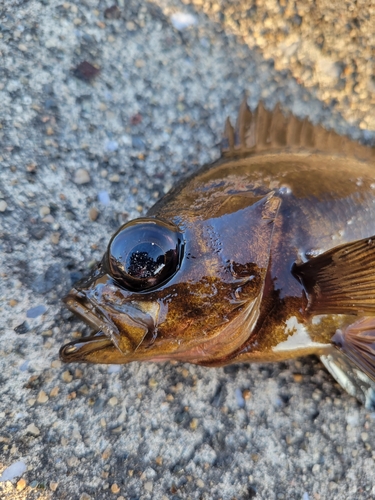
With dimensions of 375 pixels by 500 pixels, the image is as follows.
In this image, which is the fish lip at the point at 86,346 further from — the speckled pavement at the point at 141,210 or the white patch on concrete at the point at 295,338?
the white patch on concrete at the point at 295,338

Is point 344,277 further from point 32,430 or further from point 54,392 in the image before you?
point 32,430

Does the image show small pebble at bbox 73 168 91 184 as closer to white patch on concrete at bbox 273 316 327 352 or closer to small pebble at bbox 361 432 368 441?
white patch on concrete at bbox 273 316 327 352

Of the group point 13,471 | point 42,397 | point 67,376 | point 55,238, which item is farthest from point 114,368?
point 55,238

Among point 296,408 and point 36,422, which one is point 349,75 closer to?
point 296,408

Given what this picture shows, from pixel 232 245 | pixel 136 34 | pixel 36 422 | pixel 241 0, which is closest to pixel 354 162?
pixel 232 245

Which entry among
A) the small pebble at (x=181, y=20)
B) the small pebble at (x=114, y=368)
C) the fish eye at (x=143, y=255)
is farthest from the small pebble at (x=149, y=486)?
the small pebble at (x=181, y=20)

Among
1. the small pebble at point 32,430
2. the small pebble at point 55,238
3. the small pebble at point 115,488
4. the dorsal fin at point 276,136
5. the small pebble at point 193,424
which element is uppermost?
the dorsal fin at point 276,136
